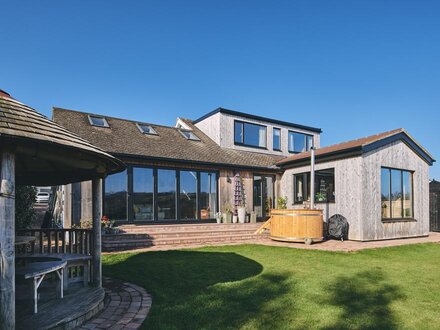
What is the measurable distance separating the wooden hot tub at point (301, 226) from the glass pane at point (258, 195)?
5100mm

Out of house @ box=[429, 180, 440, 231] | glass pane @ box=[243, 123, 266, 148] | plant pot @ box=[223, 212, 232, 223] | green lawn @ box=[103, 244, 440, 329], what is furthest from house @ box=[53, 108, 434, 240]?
green lawn @ box=[103, 244, 440, 329]

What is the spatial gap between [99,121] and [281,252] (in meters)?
11.2

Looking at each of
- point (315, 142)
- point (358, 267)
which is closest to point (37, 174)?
point (358, 267)

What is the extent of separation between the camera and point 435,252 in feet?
36.1

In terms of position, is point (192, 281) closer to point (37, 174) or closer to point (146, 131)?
point (37, 174)

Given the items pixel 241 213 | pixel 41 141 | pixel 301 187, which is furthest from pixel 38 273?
pixel 301 187

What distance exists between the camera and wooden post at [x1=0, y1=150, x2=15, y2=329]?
3.43 metres

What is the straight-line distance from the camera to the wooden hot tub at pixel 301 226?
12.4 m

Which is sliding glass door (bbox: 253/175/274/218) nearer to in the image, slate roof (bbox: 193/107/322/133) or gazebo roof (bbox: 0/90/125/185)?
slate roof (bbox: 193/107/322/133)

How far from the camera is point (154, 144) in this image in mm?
15656

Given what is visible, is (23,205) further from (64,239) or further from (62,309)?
(62,309)

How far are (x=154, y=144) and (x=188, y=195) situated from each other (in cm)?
304

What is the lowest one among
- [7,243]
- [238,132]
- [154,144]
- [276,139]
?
[7,243]

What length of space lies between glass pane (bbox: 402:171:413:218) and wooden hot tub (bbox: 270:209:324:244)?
5588 mm
